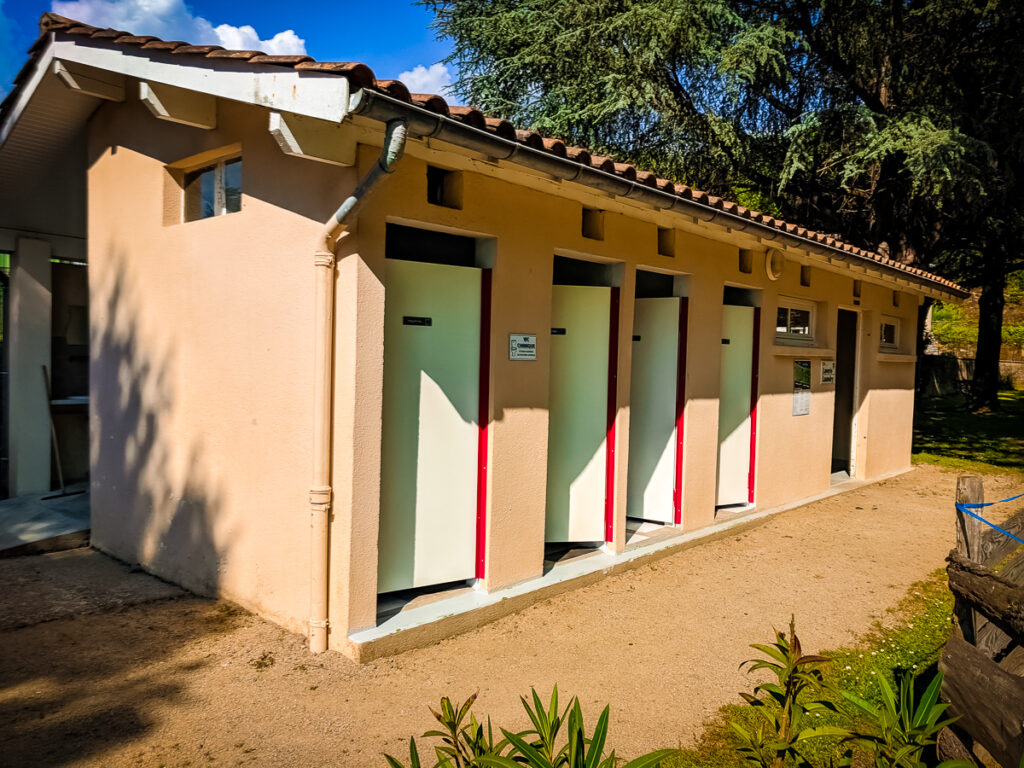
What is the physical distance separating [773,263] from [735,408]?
1.69 m

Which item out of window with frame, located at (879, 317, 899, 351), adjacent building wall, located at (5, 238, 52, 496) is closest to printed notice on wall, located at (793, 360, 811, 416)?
window with frame, located at (879, 317, 899, 351)

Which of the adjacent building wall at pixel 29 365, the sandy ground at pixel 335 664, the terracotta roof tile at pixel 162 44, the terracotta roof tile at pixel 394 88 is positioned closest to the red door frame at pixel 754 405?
the sandy ground at pixel 335 664

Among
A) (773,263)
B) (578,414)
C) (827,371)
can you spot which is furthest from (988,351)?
(578,414)

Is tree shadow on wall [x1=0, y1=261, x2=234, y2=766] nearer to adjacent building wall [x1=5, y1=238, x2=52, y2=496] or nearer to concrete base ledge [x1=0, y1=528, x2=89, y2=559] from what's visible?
concrete base ledge [x1=0, y1=528, x2=89, y2=559]

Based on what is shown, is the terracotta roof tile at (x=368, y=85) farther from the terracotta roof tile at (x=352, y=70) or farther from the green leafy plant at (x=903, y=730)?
the green leafy plant at (x=903, y=730)

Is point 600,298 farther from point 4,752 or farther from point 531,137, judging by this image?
point 4,752

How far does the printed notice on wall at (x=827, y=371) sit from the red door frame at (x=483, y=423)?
6.09 metres

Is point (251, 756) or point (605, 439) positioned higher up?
point (605, 439)

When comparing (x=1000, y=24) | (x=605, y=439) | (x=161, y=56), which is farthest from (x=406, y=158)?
(x=1000, y=24)

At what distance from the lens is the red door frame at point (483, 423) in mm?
5008

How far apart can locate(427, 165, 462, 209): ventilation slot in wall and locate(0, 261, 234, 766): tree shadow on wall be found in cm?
206

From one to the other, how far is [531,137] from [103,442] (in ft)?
15.1

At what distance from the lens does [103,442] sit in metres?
6.16

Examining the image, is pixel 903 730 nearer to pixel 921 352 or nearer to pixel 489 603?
pixel 489 603
